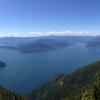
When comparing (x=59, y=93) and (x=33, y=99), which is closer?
(x=59, y=93)

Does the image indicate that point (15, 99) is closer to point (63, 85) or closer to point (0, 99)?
point (0, 99)

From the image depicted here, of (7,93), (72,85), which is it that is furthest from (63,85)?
(7,93)

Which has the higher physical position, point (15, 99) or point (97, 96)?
point (97, 96)

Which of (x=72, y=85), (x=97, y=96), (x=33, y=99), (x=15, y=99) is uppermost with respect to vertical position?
(x=97, y=96)

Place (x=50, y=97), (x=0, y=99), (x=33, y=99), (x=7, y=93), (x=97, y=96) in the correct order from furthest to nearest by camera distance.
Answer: (x=33, y=99)
(x=50, y=97)
(x=7, y=93)
(x=0, y=99)
(x=97, y=96)

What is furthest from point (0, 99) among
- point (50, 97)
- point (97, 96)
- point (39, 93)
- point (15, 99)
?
point (39, 93)

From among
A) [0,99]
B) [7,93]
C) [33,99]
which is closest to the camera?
[0,99]

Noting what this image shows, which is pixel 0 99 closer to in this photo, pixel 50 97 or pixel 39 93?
pixel 50 97

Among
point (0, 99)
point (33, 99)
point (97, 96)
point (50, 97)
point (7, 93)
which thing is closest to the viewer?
point (97, 96)

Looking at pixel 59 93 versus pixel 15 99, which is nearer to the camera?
pixel 15 99
